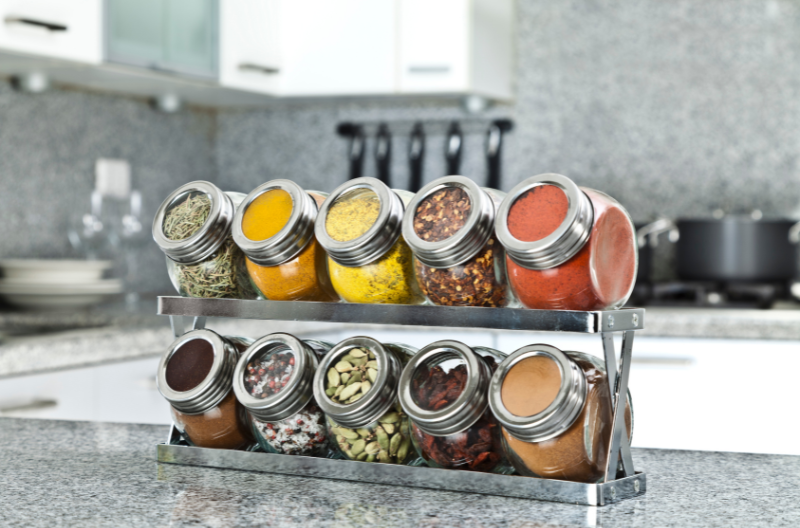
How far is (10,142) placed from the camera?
232cm

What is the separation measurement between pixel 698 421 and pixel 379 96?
1.29 m

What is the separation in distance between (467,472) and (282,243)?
249 millimetres

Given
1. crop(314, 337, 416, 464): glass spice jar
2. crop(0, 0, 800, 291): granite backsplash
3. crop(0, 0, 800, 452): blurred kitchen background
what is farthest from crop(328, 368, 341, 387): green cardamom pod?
crop(0, 0, 800, 291): granite backsplash

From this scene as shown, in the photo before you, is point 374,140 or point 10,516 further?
point 374,140

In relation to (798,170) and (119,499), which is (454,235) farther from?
(798,170)

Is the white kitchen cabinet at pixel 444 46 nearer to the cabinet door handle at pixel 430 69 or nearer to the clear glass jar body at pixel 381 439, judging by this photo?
the cabinet door handle at pixel 430 69

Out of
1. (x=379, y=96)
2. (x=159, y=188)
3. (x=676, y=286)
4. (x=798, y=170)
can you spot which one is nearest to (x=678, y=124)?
(x=798, y=170)

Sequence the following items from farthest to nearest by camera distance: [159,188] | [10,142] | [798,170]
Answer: [159,188] < [798,170] < [10,142]

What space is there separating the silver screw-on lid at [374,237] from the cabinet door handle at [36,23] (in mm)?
1300

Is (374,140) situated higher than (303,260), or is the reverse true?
(374,140)

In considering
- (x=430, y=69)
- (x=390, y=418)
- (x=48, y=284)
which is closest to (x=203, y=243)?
(x=390, y=418)

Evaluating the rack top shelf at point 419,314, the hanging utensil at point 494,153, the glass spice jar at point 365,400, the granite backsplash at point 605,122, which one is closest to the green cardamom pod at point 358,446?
the glass spice jar at point 365,400

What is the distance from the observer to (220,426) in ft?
2.68

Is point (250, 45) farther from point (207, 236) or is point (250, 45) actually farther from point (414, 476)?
point (414, 476)
